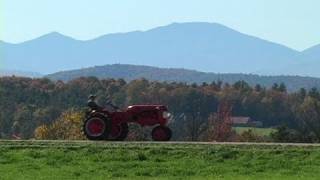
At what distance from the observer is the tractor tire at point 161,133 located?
20.1 meters

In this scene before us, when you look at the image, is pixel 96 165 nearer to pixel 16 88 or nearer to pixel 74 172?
pixel 74 172

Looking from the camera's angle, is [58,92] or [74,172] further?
[58,92]

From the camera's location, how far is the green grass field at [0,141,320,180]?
1470 cm

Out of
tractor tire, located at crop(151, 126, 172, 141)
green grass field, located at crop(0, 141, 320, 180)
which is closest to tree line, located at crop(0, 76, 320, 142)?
tractor tire, located at crop(151, 126, 172, 141)

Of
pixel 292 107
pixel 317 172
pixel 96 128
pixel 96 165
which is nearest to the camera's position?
pixel 317 172

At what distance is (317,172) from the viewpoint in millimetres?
14602

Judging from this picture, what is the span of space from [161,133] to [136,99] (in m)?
44.8

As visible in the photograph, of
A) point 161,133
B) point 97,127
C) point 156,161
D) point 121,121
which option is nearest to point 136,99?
point 121,121

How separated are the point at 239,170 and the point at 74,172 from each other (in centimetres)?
343

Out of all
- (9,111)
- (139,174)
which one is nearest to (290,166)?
(139,174)

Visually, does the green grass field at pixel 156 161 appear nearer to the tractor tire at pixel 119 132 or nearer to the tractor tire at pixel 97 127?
the tractor tire at pixel 97 127

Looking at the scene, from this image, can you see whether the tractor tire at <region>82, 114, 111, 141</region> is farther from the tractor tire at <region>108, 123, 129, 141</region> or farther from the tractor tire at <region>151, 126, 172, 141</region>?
the tractor tire at <region>151, 126, 172, 141</region>

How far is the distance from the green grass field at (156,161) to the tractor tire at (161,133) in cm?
213

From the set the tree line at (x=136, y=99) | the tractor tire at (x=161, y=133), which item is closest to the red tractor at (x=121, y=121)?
the tractor tire at (x=161, y=133)
